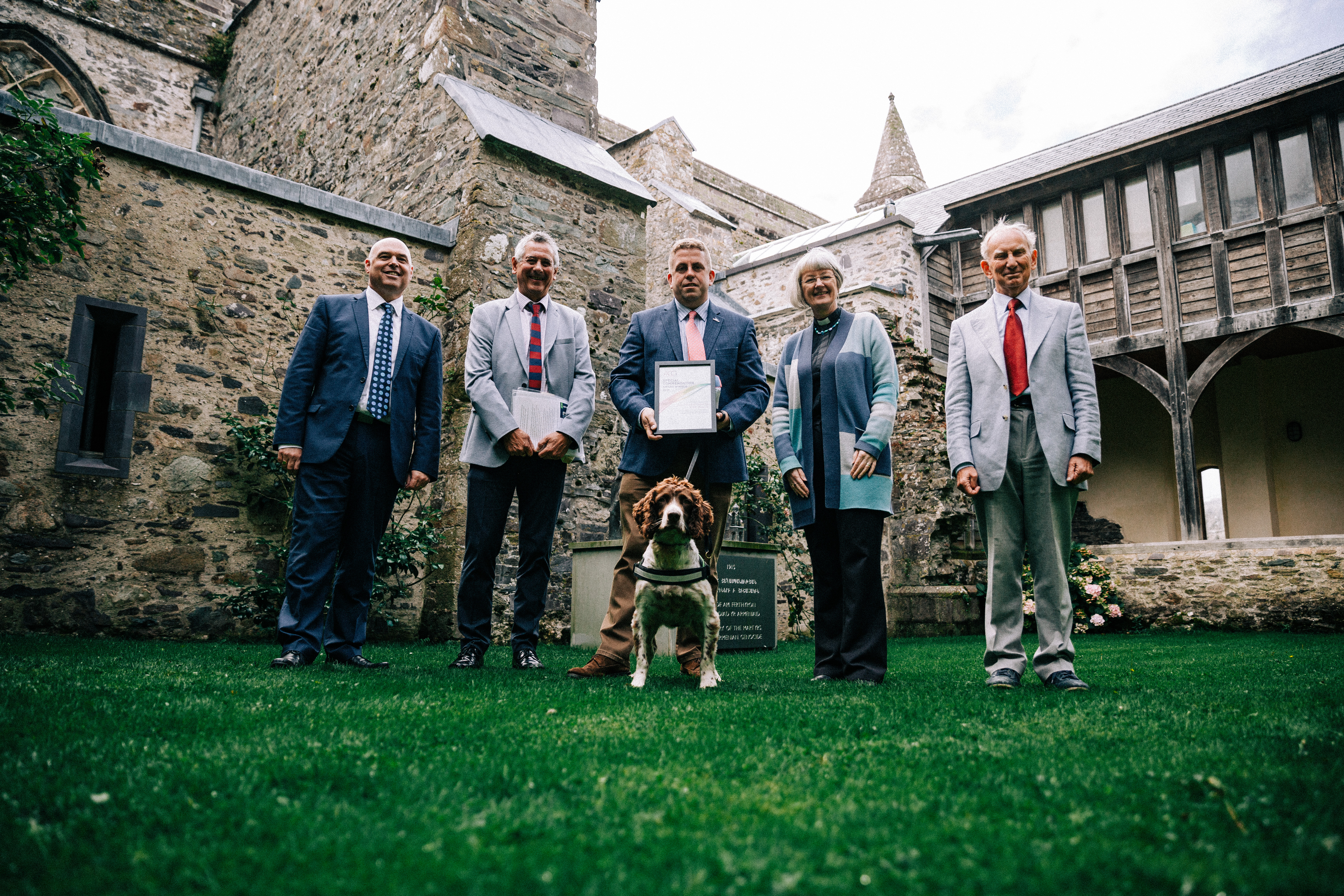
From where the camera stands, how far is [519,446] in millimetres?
3705

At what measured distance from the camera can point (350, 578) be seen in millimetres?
3832

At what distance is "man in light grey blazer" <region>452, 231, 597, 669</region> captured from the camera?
3793mm

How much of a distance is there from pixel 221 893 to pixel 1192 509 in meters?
13.3

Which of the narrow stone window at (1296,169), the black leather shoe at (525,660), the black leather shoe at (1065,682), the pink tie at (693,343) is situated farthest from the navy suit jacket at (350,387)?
the narrow stone window at (1296,169)

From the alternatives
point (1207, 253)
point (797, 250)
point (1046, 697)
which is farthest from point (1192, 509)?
point (1046, 697)

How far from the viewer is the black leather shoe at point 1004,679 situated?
3.30 m

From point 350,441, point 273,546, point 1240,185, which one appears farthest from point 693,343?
point 1240,185

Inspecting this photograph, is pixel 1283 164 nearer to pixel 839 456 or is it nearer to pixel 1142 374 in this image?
pixel 1142 374

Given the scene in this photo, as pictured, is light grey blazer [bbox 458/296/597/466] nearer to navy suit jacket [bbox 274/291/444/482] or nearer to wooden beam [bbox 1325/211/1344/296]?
navy suit jacket [bbox 274/291/444/482]

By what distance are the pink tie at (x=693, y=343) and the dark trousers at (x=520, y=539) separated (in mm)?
860

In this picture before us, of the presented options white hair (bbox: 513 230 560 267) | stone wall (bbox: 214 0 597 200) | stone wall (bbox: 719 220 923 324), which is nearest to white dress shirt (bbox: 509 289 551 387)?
white hair (bbox: 513 230 560 267)

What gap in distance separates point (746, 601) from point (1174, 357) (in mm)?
9154

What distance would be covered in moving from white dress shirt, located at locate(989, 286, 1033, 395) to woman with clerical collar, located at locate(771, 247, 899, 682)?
50 cm

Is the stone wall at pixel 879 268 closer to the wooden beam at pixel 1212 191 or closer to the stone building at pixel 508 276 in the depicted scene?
the stone building at pixel 508 276
